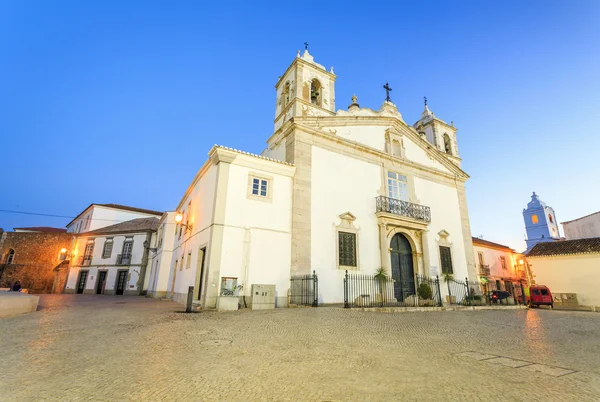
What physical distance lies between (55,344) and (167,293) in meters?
15.9

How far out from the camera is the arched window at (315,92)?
17.8 metres

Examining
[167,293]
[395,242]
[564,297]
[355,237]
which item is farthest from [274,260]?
[564,297]

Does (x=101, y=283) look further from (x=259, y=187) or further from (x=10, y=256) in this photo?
(x=259, y=187)

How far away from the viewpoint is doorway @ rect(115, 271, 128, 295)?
27672mm

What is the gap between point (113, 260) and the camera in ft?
93.9

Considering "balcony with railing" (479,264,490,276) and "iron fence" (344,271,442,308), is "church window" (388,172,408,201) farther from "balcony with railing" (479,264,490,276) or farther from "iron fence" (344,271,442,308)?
"balcony with railing" (479,264,490,276)

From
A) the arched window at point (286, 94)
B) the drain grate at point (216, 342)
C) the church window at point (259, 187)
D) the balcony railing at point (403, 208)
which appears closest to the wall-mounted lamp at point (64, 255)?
the arched window at point (286, 94)

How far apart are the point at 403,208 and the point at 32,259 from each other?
114 ft

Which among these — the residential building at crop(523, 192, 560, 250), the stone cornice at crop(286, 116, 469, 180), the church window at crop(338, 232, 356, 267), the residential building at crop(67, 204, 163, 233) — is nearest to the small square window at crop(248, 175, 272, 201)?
the stone cornice at crop(286, 116, 469, 180)

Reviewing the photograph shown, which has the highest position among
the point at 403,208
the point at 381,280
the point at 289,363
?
the point at 403,208

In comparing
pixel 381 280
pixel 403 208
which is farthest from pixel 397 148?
pixel 381 280

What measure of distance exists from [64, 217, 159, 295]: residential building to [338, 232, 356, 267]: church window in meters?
20.0

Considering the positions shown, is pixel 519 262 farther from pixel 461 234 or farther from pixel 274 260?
pixel 274 260

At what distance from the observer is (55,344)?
5191 mm
